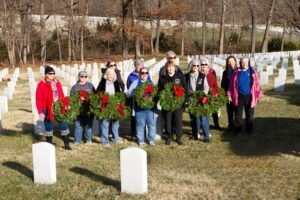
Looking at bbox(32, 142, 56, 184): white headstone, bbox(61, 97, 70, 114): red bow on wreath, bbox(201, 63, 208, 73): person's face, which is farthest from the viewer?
bbox(201, 63, 208, 73): person's face

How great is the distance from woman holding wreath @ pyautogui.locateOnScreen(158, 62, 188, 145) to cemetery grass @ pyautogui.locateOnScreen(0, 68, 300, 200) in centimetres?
38

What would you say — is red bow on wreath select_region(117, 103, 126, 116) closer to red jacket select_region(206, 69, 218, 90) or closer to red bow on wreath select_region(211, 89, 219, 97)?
red bow on wreath select_region(211, 89, 219, 97)

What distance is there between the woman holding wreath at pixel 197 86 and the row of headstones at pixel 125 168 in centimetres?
338

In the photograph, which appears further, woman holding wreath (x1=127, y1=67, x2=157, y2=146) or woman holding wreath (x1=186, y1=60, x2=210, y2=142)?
woman holding wreath (x1=186, y1=60, x2=210, y2=142)

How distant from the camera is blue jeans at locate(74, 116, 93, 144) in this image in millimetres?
9812

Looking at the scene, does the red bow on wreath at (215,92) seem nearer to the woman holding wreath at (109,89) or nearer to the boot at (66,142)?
the woman holding wreath at (109,89)

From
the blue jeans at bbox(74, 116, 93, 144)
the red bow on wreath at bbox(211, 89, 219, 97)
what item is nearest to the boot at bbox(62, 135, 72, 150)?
the blue jeans at bbox(74, 116, 93, 144)

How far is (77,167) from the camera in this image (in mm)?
8258

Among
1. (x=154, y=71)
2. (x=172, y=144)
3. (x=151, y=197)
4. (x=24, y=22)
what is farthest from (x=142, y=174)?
(x=24, y=22)

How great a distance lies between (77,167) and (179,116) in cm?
255

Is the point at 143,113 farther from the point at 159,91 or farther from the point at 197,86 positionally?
the point at 197,86

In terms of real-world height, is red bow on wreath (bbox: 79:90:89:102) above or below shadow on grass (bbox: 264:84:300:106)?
above

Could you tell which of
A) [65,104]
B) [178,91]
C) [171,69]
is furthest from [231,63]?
[65,104]

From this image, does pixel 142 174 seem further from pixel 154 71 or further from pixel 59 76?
pixel 59 76
